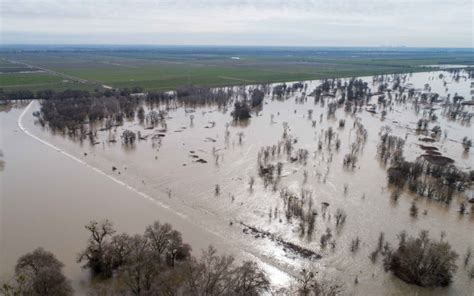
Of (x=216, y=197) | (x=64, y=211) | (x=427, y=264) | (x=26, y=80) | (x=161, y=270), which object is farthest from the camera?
(x=26, y=80)

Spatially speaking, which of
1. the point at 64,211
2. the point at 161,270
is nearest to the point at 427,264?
the point at 161,270

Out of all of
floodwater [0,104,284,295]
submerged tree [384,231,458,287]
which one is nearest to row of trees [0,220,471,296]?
submerged tree [384,231,458,287]

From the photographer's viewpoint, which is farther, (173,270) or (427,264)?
(427,264)

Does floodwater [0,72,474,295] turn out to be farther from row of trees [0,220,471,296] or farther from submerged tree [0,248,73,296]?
submerged tree [0,248,73,296]

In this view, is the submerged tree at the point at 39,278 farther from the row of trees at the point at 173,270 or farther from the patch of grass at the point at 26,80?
the patch of grass at the point at 26,80

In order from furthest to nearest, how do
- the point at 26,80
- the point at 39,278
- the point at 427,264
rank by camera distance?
the point at 26,80 < the point at 427,264 < the point at 39,278

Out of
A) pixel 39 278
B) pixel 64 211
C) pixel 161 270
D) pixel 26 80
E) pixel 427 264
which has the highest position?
pixel 26 80

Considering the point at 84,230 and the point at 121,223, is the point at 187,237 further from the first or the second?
the point at 84,230

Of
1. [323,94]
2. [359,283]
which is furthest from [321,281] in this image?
[323,94]

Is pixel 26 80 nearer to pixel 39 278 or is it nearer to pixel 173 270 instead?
pixel 39 278
